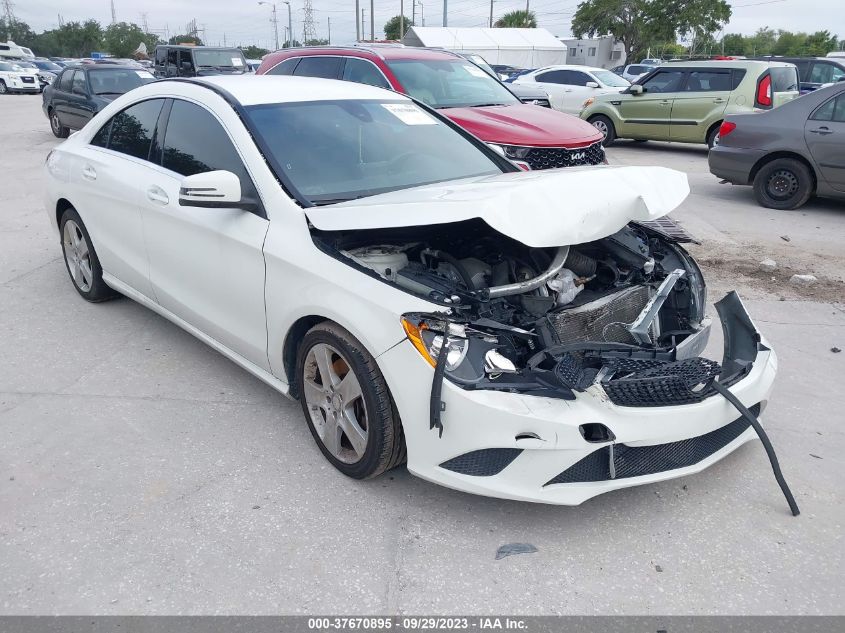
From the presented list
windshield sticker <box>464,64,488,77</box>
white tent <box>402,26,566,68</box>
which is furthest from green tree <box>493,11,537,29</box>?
windshield sticker <box>464,64,488,77</box>

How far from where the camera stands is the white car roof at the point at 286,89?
152 inches

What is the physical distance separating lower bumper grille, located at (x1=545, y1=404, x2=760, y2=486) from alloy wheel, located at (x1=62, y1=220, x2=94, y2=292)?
3.93 meters

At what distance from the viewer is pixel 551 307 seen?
314 cm

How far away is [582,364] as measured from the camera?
274 cm

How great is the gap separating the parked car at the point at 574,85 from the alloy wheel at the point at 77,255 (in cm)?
1432

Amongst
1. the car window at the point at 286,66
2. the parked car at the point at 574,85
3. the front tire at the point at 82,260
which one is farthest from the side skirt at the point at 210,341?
the parked car at the point at 574,85


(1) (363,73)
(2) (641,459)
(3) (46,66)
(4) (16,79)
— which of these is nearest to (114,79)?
(1) (363,73)

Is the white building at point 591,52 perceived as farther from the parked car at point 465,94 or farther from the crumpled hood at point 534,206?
the crumpled hood at point 534,206

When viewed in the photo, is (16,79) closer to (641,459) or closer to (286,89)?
(286,89)

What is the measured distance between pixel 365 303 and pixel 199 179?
1078mm

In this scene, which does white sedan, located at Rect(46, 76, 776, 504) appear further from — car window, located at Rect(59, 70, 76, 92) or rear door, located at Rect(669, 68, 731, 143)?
car window, located at Rect(59, 70, 76, 92)
